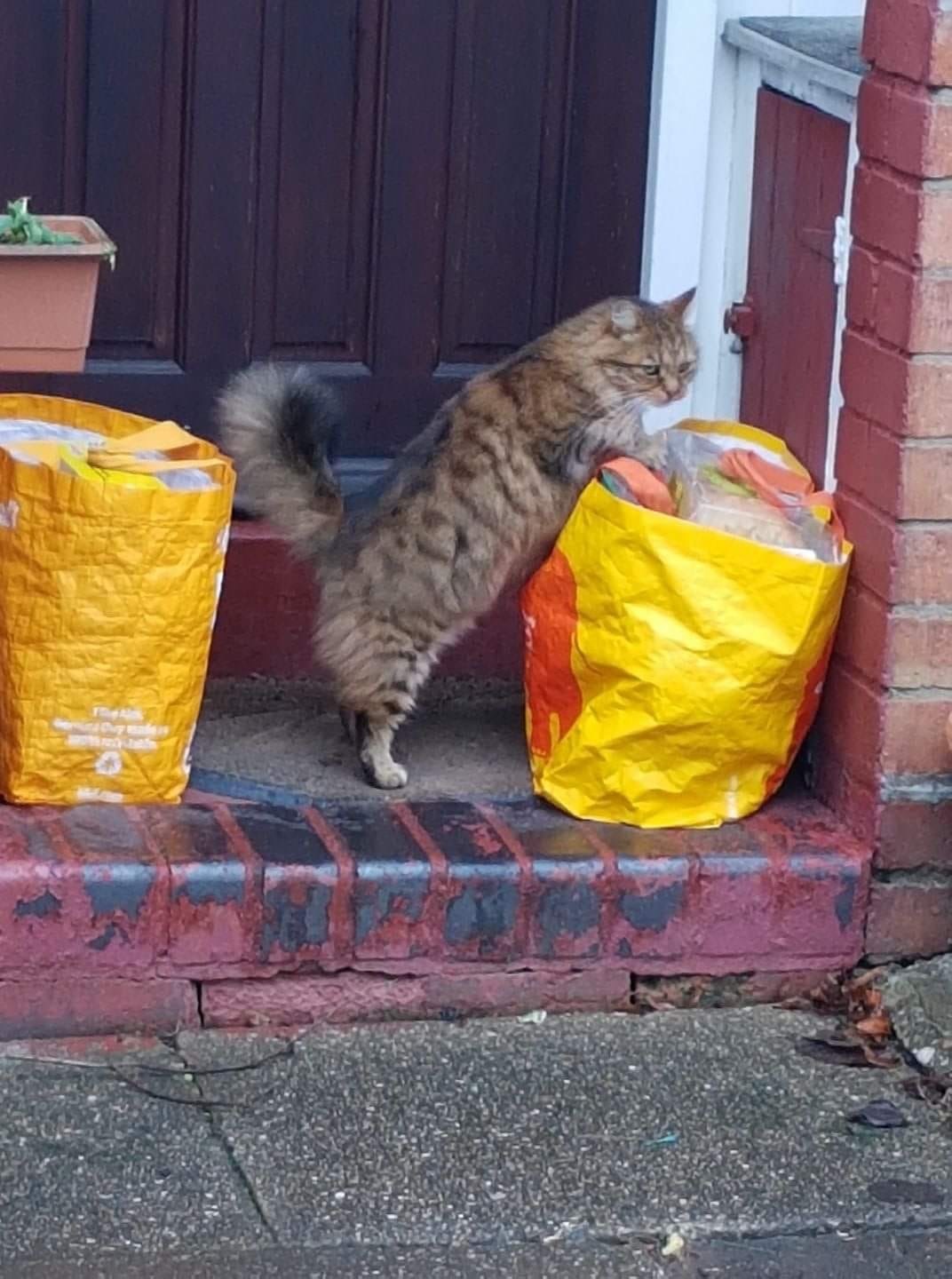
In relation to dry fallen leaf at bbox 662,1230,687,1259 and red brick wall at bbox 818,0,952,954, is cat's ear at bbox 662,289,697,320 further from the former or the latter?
dry fallen leaf at bbox 662,1230,687,1259

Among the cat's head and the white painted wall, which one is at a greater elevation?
the white painted wall

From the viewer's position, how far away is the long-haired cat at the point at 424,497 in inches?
169

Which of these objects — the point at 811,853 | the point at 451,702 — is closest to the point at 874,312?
the point at 811,853

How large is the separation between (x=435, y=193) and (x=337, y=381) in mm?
419

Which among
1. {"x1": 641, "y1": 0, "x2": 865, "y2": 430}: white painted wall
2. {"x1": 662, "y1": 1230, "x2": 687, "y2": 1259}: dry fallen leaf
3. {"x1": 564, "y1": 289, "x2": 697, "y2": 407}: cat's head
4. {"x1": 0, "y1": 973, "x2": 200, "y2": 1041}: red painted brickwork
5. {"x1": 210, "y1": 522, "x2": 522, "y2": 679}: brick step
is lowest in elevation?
{"x1": 662, "y1": 1230, "x2": 687, "y2": 1259}: dry fallen leaf

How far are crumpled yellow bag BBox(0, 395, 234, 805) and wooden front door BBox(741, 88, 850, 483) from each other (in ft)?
3.63

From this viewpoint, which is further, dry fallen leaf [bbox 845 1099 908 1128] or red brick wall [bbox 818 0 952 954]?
red brick wall [bbox 818 0 952 954]

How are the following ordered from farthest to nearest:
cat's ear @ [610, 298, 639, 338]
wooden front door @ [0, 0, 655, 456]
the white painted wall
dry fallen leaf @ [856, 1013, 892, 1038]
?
1. the white painted wall
2. wooden front door @ [0, 0, 655, 456]
3. cat's ear @ [610, 298, 639, 338]
4. dry fallen leaf @ [856, 1013, 892, 1038]

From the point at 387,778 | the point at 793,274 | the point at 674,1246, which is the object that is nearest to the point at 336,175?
the point at 793,274

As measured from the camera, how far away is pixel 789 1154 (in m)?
3.59

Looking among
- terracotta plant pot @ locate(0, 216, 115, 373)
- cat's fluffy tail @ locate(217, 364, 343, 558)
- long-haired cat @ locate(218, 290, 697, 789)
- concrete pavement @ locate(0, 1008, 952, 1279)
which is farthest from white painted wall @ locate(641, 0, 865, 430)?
concrete pavement @ locate(0, 1008, 952, 1279)

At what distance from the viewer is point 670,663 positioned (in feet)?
Result: 12.9

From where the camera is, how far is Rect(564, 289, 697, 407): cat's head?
4473mm

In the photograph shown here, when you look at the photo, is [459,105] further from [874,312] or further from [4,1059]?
Result: [4,1059]
